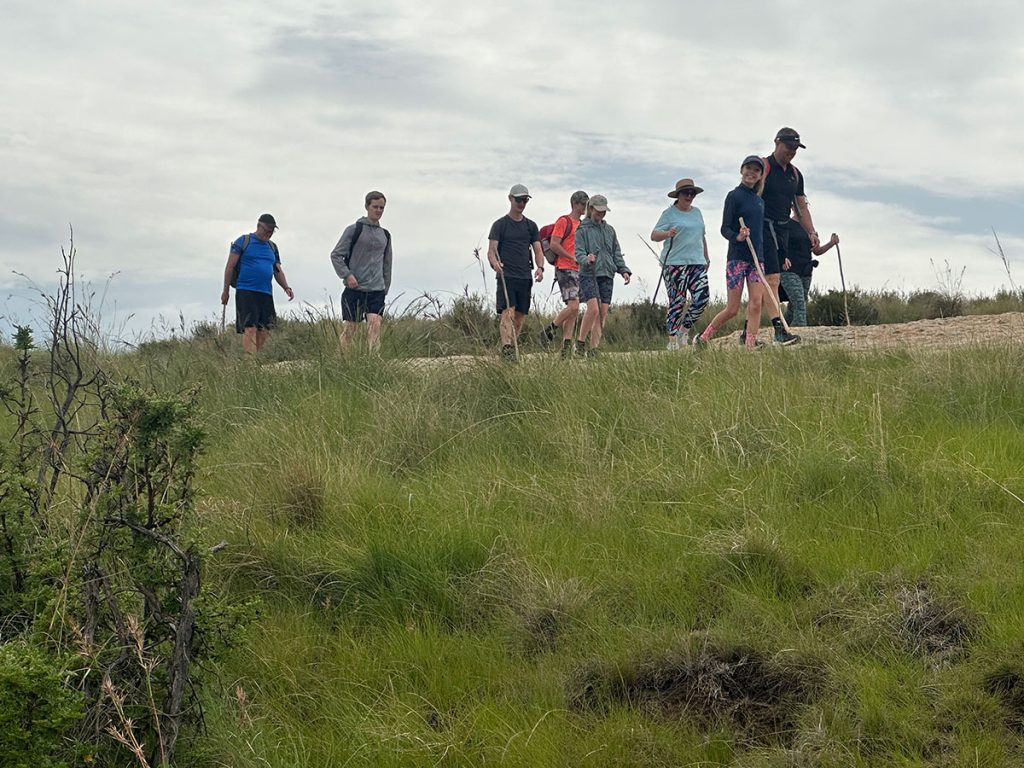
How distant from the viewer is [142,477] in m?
4.09

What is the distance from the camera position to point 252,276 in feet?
38.6

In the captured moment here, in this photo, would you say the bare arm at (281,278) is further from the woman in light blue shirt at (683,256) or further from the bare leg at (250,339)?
the woman in light blue shirt at (683,256)

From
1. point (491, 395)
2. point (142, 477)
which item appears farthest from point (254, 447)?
point (142, 477)

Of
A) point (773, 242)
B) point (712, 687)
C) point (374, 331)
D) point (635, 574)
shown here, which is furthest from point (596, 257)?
point (712, 687)

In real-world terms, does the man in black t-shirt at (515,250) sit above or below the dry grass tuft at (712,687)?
above

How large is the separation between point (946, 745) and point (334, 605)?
2607 mm

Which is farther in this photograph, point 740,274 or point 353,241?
point 353,241

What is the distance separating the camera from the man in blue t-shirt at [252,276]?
1178 cm

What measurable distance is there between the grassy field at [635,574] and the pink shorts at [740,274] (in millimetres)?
2208

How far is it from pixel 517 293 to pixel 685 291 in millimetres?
1663

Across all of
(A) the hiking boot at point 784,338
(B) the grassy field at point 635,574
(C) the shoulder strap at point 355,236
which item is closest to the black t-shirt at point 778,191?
(A) the hiking boot at point 784,338

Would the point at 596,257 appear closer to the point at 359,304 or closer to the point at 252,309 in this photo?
the point at 359,304

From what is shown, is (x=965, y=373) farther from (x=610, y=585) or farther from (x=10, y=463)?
(x=10, y=463)

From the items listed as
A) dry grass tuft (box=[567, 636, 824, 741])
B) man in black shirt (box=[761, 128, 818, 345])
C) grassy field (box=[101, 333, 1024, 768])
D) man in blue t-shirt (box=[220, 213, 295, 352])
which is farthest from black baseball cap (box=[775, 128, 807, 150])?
dry grass tuft (box=[567, 636, 824, 741])
